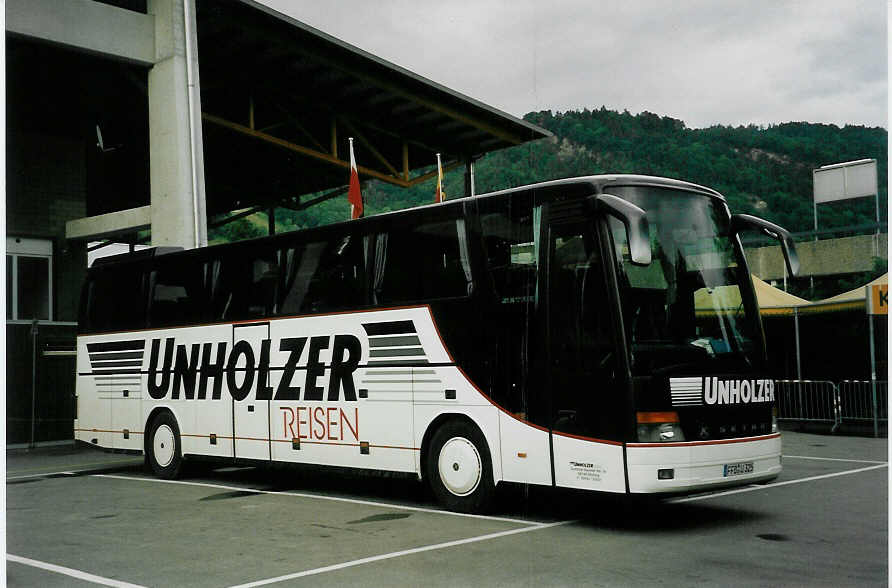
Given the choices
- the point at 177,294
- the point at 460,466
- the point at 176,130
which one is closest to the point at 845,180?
the point at 460,466

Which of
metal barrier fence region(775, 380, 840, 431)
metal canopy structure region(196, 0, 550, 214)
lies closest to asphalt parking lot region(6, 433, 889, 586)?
metal barrier fence region(775, 380, 840, 431)

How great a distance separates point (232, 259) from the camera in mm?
13633

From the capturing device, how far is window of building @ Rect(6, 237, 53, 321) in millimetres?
23391

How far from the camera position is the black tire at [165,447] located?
47.9ft

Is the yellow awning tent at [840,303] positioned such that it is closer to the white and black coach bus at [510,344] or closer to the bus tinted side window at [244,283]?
the white and black coach bus at [510,344]

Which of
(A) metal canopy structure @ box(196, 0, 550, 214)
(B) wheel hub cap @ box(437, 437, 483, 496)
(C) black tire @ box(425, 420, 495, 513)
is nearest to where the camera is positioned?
(C) black tire @ box(425, 420, 495, 513)

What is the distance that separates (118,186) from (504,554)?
92.2ft

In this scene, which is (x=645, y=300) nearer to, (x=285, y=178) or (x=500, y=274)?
(x=500, y=274)

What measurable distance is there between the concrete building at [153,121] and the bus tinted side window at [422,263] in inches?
335

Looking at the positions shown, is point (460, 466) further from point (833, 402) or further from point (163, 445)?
point (833, 402)

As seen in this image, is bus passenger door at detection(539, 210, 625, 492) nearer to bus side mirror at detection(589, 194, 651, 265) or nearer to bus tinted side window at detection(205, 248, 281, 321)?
bus side mirror at detection(589, 194, 651, 265)

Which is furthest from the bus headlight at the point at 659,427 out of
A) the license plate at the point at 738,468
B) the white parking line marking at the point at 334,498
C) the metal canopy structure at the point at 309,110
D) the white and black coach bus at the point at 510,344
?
the metal canopy structure at the point at 309,110

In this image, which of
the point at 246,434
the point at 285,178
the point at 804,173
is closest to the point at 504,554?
the point at 804,173

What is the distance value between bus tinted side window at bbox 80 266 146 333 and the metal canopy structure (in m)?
6.61
